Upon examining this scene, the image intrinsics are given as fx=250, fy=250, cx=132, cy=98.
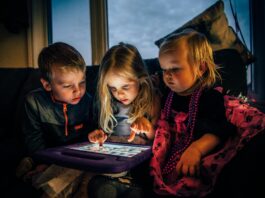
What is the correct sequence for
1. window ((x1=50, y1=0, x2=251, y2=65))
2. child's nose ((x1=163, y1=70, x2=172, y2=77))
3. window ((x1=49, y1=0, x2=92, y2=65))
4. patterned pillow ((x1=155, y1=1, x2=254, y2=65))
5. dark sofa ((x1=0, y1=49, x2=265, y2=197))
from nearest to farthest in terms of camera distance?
dark sofa ((x1=0, y1=49, x2=265, y2=197)), child's nose ((x1=163, y1=70, x2=172, y2=77)), patterned pillow ((x1=155, y1=1, x2=254, y2=65)), window ((x1=50, y1=0, x2=251, y2=65)), window ((x1=49, y1=0, x2=92, y2=65))

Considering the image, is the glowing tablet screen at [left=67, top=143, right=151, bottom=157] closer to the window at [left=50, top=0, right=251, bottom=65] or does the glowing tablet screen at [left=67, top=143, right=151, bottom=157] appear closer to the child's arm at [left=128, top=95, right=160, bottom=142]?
the child's arm at [left=128, top=95, right=160, bottom=142]

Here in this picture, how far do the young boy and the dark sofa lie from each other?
0.35 feet

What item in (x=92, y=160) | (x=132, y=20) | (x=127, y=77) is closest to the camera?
(x=92, y=160)

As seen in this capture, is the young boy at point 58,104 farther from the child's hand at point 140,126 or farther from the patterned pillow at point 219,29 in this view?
the patterned pillow at point 219,29

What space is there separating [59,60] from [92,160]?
487 millimetres

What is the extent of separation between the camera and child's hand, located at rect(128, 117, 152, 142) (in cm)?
86

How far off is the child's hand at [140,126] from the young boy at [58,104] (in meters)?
0.27

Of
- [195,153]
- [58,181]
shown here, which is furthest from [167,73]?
[58,181]

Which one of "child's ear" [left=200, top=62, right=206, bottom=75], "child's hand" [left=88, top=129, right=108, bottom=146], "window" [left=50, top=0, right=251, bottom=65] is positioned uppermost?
"window" [left=50, top=0, right=251, bottom=65]

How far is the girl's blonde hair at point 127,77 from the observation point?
925 mm

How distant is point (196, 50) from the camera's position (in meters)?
0.80

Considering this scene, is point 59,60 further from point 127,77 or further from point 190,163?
point 190,163

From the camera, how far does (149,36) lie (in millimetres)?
1799

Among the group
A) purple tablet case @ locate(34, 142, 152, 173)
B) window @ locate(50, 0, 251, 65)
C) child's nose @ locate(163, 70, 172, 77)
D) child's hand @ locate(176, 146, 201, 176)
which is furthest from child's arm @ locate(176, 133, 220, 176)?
window @ locate(50, 0, 251, 65)
